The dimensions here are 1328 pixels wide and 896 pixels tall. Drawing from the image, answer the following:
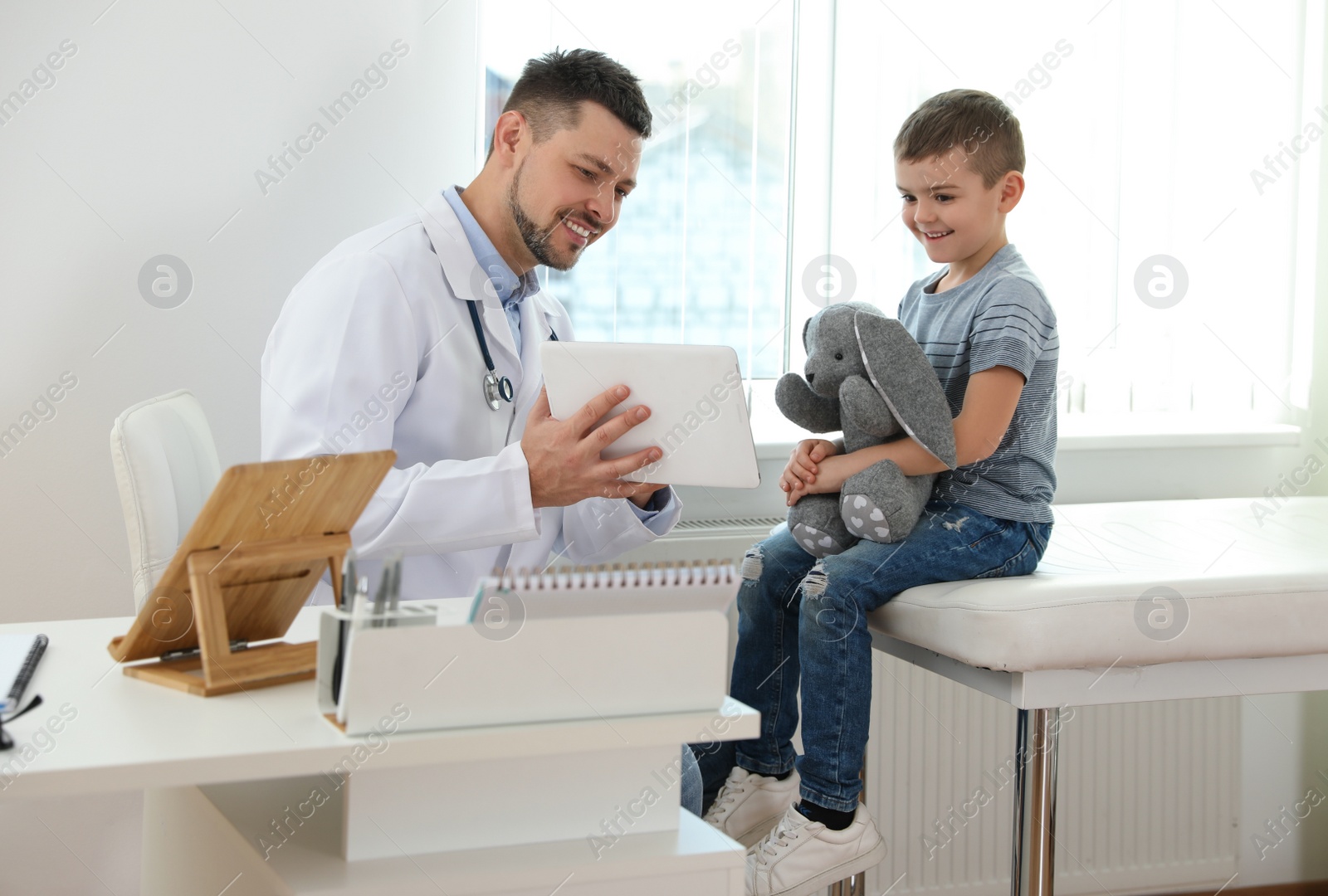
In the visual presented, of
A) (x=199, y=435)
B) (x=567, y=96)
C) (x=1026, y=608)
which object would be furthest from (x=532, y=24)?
(x=1026, y=608)

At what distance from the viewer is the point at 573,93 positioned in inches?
70.7

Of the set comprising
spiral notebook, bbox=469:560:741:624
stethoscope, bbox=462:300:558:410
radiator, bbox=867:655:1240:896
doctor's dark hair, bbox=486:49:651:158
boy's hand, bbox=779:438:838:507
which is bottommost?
radiator, bbox=867:655:1240:896

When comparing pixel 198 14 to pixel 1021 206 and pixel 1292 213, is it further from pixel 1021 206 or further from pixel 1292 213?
pixel 1292 213

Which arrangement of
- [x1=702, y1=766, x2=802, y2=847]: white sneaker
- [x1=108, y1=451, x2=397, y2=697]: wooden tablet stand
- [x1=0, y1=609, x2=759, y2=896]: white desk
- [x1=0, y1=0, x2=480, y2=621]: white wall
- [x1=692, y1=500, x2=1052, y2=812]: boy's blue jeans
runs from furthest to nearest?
[x1=0, y1=0, x2=480, y2=621]: white wall
[x1=702, y1=766, x2=802, y2=847]: white sneaker
[x1=692, y1=500, x2=1052, y2=812]: boy's blue jeans
[x1=108, y1=451, x2=397, y2=697]: wooden tablet stand
[x1=0, y1=609, x2=759, y2=896]: white desk

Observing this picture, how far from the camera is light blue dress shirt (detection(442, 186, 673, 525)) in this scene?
1.77 metres

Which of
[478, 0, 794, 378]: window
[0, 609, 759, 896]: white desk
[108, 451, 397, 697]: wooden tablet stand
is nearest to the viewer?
[0, 609, 759, 896]: white desk

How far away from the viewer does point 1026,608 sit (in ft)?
4.53

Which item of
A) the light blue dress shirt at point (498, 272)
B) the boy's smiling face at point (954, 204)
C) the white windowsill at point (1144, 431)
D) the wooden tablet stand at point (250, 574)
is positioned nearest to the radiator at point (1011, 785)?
the white windowsill at point (1144, 431)

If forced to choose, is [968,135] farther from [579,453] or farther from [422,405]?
[422,405]

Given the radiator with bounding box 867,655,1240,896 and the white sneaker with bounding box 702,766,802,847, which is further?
the radiator with bounding box 867,655,1240,896

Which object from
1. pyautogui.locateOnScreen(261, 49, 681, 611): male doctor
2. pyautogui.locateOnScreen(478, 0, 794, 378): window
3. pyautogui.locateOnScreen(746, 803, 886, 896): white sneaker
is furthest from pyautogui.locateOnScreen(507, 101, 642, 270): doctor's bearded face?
pyautogui.locateOnScreen(746, 803, 886, 896): white sneaker

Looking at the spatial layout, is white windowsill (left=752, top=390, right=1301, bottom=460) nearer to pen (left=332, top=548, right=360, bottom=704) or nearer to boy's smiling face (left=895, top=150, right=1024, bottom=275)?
boy's smiling face (left=895, top=150, right=1024, bottom=275)

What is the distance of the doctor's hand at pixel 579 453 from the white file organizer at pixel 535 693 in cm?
42

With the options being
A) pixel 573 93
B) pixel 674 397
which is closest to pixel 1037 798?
pixel 674 397
